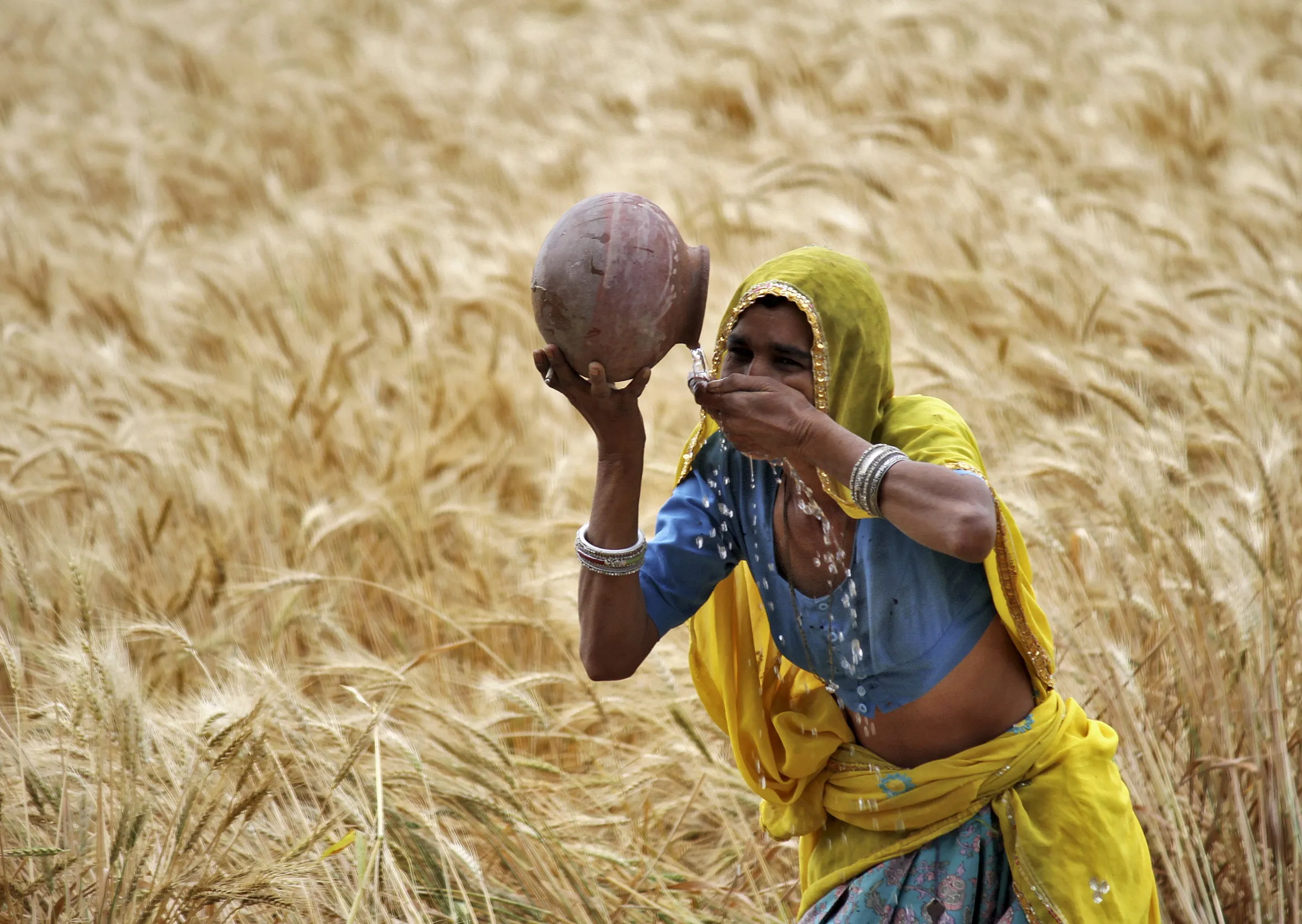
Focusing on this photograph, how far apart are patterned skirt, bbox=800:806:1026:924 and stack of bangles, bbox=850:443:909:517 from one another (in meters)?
0.55

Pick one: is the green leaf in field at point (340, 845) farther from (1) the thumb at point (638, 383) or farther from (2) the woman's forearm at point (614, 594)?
(1) the thumb at point (638, 383)

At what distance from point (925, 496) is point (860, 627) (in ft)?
0.91

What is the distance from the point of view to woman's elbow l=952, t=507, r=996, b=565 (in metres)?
1.51

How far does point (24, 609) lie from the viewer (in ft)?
10.6

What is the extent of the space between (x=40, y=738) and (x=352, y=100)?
22.4 feet

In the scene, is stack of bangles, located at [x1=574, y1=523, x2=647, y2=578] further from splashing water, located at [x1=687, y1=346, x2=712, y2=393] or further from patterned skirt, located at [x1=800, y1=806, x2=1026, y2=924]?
patterned skirt, located at [x1=800, y1=806, x2=1026, y2=924]

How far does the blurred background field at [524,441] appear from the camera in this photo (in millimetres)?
2201

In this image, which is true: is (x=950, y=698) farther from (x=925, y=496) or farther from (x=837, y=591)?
(x=925, y=496)

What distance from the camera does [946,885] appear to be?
1.76 m

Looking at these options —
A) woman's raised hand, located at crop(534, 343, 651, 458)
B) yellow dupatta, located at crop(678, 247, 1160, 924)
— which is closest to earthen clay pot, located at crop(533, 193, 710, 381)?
woman's raised hand, located at crop(534, 343, 651, 458)

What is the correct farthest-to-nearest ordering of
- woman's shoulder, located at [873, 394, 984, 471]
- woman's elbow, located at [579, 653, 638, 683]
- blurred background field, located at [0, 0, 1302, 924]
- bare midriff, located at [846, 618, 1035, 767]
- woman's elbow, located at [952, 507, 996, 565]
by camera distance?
1. blurred background field, located at [0, 0, 1302, 924]
2. woman's elbow, located at [579, 653, 638, 683]
3. bare midriff, located at [846, 618, 1035, 767]
4. woman's shoulder, located at [873, 394, 984, 471]
5. woman's elbow, located at [952, 507, 996, 565]

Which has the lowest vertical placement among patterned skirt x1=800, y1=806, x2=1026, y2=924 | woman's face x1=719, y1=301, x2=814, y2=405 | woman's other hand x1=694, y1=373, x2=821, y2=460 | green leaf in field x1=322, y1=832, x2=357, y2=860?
green leaf in field x1=322, y1=832, x2=357, y2=860

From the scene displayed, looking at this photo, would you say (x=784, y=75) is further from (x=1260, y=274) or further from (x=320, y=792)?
(x=320, y=792)

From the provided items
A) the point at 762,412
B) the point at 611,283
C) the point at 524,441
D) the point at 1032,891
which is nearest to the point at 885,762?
the point at 1032,891
